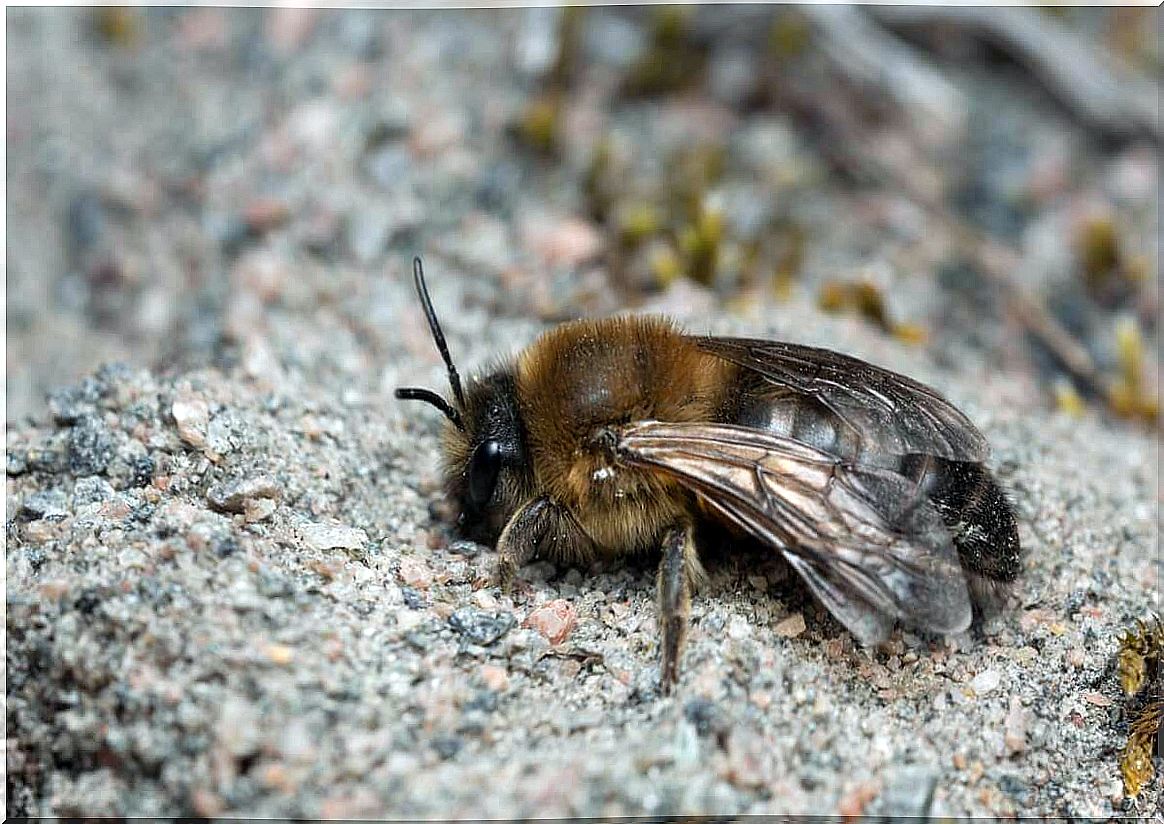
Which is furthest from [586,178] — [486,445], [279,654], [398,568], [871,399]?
[279,654]

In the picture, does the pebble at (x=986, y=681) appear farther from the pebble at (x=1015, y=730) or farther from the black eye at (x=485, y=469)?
the black eye at (x=485, y=469)

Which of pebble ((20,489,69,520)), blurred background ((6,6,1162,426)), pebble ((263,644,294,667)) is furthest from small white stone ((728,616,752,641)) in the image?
pebble ((20,489,69,520))

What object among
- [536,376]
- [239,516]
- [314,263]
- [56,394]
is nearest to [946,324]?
[536,376]

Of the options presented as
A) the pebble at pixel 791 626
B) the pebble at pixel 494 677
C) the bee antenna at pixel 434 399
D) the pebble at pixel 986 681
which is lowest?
the pebble at pixel 986 681

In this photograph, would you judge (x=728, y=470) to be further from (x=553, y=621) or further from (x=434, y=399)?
(x=434, y=399)

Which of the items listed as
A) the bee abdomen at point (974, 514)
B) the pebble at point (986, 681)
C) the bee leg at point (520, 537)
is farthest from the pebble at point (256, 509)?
the pebble at point (986, 681)

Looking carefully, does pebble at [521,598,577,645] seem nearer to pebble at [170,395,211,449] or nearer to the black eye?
the black eye
